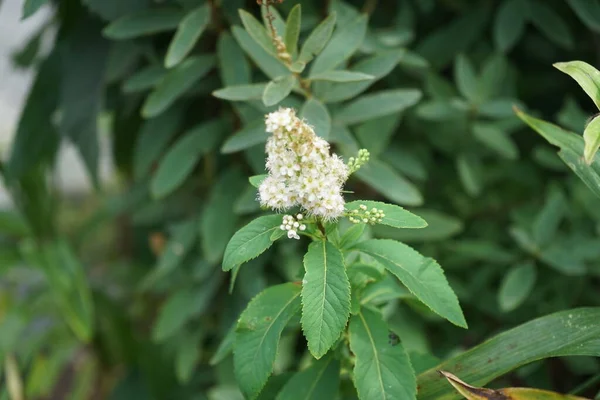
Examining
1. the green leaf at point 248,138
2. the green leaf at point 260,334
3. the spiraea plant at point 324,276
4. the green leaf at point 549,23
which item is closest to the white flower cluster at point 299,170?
the spiraea plant at point 324,276

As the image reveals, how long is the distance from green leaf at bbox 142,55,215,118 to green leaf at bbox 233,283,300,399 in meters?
0.52

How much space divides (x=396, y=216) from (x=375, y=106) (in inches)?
19.4

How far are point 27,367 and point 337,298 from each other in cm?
153

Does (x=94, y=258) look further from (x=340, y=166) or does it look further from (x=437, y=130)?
(x=340, y=166)

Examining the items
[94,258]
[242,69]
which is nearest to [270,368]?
[242,69]

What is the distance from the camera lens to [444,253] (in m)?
1.54

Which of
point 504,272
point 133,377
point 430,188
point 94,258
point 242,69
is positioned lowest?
point 94,258

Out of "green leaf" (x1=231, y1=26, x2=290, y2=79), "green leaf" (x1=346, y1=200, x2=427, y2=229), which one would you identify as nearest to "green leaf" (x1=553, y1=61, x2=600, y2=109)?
"green leaf" (x1=346, y1=200, x2=427, y2=229)

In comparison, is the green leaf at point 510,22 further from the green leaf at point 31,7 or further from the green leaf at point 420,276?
the green leaf at point 31,7

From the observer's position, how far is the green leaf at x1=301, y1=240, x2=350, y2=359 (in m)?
0.73

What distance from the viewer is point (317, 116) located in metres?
1.03

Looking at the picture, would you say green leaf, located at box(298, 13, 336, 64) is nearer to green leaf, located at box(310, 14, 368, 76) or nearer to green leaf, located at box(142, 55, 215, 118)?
green leaf, located at box(310, 14, 368, 76)

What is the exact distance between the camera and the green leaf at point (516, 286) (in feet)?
4.24

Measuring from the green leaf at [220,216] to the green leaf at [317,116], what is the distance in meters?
0.40
